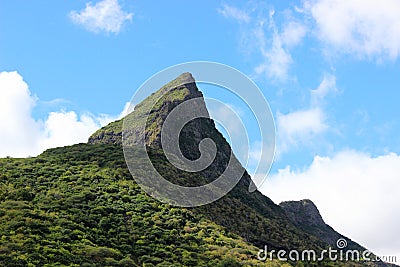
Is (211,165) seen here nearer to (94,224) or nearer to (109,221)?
(109,221)

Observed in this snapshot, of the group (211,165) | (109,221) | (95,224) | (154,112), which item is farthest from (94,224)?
(154,112)

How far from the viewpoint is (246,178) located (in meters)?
154

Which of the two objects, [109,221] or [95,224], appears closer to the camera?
[95,224]

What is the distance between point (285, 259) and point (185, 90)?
251ft

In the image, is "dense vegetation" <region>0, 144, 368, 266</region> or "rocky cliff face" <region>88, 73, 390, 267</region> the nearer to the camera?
"dense vegetation" <region>0, 144, 368, 266</region>

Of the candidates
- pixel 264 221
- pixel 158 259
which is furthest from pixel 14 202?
pixel 264 221

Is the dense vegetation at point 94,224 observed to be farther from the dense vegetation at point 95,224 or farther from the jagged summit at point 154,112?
the jagged summit at point 154,112

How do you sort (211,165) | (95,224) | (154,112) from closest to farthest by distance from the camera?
(95,224) < (211,165) < (154,112)

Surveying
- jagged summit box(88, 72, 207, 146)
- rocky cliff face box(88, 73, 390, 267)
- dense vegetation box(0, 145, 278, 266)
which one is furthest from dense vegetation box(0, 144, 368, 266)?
jagged summit box(88, 72, 207, 146)

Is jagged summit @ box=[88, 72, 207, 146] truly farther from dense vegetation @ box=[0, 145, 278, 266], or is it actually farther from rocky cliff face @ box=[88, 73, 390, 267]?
dense vegetation @ box=[0, 145, 278, 266]

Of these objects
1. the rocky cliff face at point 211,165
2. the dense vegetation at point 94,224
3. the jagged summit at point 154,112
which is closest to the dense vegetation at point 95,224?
the dense vegetation at point 94,224

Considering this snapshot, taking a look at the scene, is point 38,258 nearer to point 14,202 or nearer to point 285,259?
point 14,202

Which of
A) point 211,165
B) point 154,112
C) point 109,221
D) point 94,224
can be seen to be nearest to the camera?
point 94,224

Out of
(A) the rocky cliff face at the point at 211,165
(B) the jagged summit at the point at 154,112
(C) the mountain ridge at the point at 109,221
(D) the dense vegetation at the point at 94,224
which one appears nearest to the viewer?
(D) the dense vegetation at the point at 94,224
